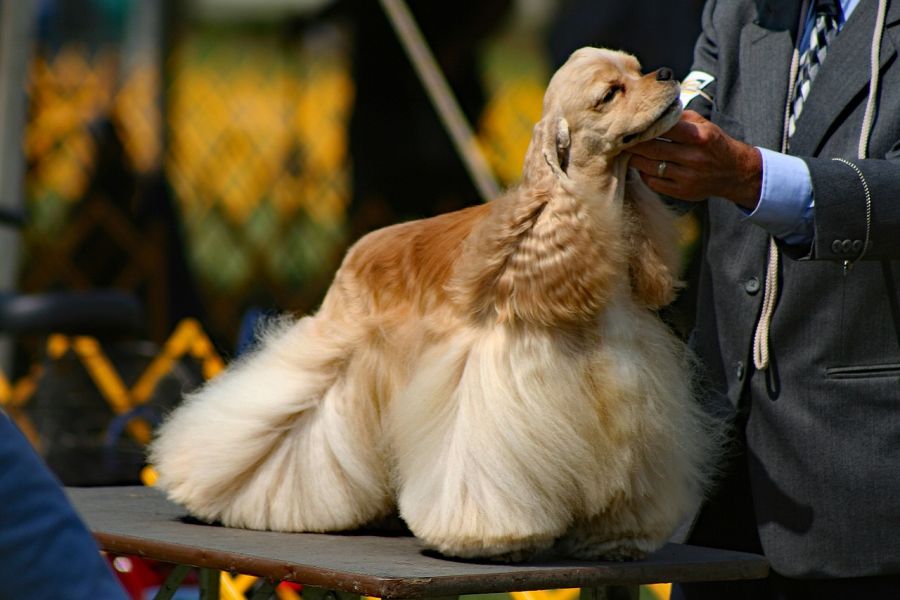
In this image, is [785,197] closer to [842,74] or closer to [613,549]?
[842,74]

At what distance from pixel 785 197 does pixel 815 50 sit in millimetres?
475

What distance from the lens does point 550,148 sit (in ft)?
8.00

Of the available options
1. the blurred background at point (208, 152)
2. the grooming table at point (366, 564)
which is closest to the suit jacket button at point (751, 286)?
the grooming table at point (366, 564)

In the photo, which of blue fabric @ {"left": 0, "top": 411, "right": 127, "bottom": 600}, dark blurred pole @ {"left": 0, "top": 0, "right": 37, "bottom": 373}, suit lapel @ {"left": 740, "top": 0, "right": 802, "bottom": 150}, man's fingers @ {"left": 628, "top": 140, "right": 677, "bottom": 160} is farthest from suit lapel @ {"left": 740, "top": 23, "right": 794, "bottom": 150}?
dark blurred pole @ {"left": 0, "top": 0, "right": 37, "bottom": 373}

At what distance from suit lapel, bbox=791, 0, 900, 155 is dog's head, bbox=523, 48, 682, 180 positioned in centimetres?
38

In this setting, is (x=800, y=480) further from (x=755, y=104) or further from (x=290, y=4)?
(x=290, y=4)

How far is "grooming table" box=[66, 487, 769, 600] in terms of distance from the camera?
215 centimetres

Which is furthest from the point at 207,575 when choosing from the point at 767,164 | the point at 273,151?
the point at 273,151

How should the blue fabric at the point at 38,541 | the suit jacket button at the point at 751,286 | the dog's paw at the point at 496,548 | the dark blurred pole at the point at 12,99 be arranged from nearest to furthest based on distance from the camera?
the blue fabric at the point at 38,541 < the dog's paw at the point at 496,548 < the suit jacket button at the point at 751,286 < the dark blurred pole at the point at 12,99

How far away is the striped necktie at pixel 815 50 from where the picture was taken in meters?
2.67

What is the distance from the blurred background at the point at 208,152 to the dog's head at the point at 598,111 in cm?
344

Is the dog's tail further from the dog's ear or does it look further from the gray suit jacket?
the gray suit jacket

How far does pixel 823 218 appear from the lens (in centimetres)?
238

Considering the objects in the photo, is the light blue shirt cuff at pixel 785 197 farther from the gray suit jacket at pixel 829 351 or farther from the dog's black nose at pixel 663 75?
the dog's black nose at pixel 663 75
